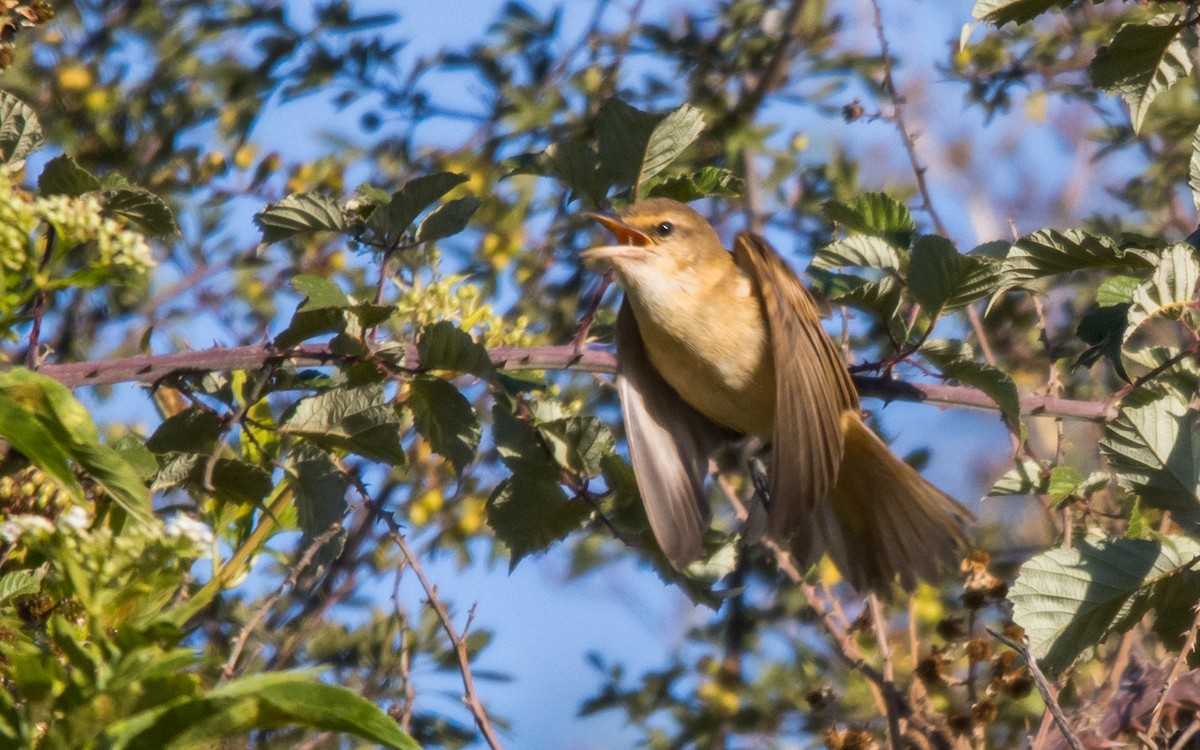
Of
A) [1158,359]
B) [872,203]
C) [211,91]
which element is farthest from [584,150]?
[211,91]

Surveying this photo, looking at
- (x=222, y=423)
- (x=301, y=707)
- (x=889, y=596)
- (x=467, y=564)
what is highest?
(x=301, y=707)

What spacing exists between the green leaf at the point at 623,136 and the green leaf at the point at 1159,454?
3.13ft

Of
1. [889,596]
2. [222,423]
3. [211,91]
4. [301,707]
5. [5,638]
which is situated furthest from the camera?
[211,91]

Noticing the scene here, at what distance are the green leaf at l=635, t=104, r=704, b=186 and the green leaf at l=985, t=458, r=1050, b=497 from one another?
2.90ft

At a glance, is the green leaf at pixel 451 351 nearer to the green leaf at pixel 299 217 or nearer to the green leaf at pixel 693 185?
the green leaf at pixel 299 217

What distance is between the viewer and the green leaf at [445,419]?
6.98 feet

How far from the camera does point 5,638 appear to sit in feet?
5.66

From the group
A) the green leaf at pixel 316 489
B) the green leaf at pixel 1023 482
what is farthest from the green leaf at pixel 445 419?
the green leaf at pixel 1023 482

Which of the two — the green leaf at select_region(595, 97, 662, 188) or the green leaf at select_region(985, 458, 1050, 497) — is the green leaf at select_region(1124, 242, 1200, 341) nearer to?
the green leaf at select_region(985, 458, 1050, 497)

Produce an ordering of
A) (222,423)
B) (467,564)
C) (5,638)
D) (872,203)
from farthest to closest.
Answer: (467,564), (872,203), (222,423), (5,638)

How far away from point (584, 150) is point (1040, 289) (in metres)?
0.88

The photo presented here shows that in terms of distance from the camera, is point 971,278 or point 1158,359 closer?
point 971,278

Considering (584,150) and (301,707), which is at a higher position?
(584,150)

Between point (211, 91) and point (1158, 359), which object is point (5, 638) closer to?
point (1158, 359)
